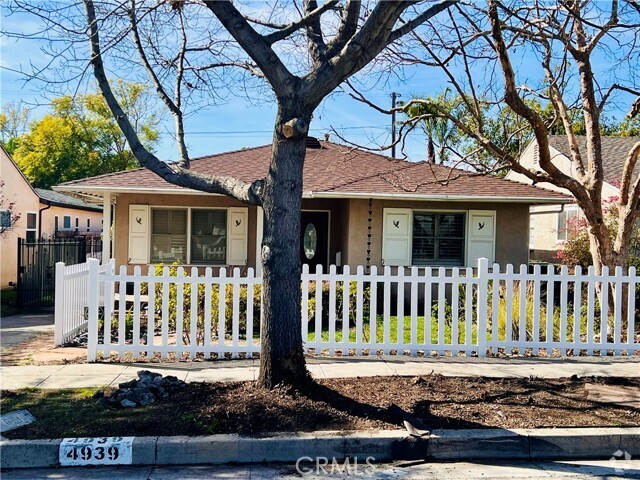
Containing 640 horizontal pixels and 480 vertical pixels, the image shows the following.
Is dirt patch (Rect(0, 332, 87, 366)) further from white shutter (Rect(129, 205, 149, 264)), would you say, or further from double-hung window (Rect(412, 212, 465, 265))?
double-hung window (Rect(412, 212, 465, 265))

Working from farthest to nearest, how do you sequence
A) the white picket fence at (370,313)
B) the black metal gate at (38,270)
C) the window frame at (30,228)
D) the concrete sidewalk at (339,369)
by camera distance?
1. the window frame at (30,228)
2. the black metal gate at (38,270)
3. the white picket fence at (370,313)
4. the concrete sidewalk at (339,369)

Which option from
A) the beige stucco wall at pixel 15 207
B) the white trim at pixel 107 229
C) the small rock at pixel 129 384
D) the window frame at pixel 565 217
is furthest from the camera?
the window frame at pixel 565 217

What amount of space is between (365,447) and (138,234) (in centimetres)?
1037

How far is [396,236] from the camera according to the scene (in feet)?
45.8

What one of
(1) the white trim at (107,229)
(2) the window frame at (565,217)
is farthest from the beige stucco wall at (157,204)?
(2) the window frame at (565,217)

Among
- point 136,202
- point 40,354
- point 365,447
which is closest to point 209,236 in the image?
point 136,202

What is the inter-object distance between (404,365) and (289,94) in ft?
12.5

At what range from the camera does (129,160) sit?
41781mm

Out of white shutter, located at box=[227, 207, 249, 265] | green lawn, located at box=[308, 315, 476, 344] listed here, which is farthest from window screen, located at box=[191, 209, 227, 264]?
green lawn, located at box=[308, 315, 476, 344]

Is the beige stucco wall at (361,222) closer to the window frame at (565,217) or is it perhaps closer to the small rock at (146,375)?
the window frame at (565,217)

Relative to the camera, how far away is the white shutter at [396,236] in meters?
13.9

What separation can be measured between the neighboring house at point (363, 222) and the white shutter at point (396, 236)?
0.08ft

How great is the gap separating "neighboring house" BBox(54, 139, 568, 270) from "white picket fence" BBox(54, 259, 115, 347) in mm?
4152

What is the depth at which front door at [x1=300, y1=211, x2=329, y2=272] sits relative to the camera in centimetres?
1578
